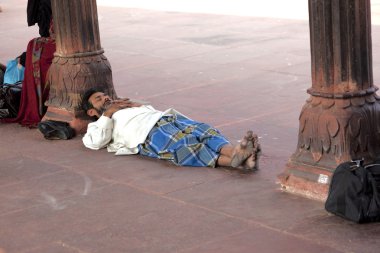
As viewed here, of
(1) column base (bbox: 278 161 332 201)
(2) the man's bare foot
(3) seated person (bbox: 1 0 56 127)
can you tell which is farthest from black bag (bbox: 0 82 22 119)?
(1) column base (bbox: 278 161 332 201)

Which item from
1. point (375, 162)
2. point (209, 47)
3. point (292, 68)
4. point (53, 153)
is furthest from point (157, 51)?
point (375, 162)

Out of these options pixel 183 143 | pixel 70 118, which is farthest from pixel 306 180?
pixel 70 118

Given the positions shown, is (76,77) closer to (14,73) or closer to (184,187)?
(14,73)

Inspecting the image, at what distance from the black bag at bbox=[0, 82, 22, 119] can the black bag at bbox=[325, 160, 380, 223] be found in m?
4.46

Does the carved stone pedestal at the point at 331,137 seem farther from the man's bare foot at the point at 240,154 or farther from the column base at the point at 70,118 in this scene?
the column base at the point at 70,118

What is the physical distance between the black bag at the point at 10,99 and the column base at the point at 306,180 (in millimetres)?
3742

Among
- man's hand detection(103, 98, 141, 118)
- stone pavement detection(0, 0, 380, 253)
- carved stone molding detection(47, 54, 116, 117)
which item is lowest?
stone pavement detection(0, 0, 380, 253)

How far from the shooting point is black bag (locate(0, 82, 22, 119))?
29.7ft

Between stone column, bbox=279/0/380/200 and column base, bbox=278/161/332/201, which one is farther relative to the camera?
column base, bbox=278/161/332/201

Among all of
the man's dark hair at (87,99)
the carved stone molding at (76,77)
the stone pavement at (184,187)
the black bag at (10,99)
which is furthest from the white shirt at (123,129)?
the black bag at (10,99)

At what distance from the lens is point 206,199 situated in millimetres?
6301

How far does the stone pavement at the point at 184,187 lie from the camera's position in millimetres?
5527

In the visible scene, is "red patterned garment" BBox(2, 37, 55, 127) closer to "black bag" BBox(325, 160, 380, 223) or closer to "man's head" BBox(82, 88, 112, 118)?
"man's head" BBox(82, 88, 112, 118)

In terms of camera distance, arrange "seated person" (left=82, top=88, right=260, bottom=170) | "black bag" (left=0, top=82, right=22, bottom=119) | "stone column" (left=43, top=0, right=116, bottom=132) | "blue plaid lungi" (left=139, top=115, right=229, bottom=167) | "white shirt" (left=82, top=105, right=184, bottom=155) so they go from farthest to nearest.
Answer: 1. "black bag" (left=0, top=82, right=22, bottom=119)
2. "stone column" (left=43, top=0, right=116, bottom=132)
3. "white shirt" (left=82, top=105, right=184, bottom=155)
4. "blue plaid lungi" (left=139, top=115, right=229, bottom=167)
5. "seated person" (left=82, top=88, right=260, bottom=170)
